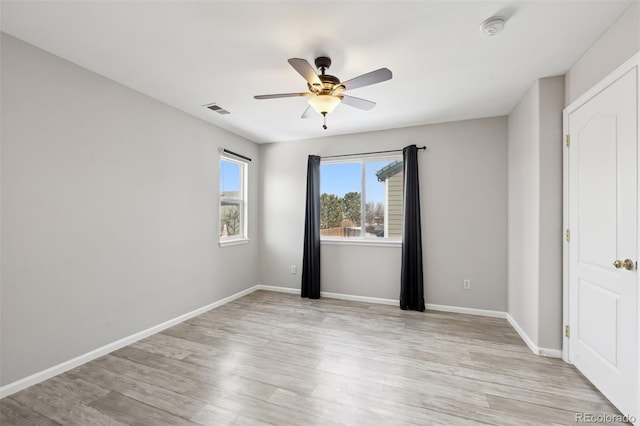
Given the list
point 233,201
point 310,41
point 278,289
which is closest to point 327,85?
point 310,41

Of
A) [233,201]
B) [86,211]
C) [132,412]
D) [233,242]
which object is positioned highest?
[233,201]

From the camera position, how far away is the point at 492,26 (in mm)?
1825

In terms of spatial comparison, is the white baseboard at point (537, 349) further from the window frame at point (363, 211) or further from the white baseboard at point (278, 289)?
the white baseboard at point (278, 289)

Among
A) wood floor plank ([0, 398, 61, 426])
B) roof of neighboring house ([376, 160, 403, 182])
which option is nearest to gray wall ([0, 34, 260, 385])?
wood floor plank ([0, 398, 61, 426])

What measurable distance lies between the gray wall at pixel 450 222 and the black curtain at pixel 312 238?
164mm

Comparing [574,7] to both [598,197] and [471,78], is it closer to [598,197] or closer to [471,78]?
[471,78]

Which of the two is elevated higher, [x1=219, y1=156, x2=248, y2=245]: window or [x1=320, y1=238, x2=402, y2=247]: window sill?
[x1=219, y1=156, x2=248, y2=245]: window

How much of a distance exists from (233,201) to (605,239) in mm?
4202

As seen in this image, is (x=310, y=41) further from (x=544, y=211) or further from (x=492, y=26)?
(x=544, y=211)

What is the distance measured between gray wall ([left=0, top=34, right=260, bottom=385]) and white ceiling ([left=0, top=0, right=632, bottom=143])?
291 millimetres

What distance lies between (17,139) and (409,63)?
3028mm

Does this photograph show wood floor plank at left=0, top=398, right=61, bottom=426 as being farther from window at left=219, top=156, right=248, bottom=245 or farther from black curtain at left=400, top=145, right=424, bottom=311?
black curtain at left=400, top=145, right=424, bottom=311

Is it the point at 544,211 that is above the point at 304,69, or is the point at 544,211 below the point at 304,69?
below

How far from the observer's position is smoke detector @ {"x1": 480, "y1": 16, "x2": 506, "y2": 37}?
179cm
